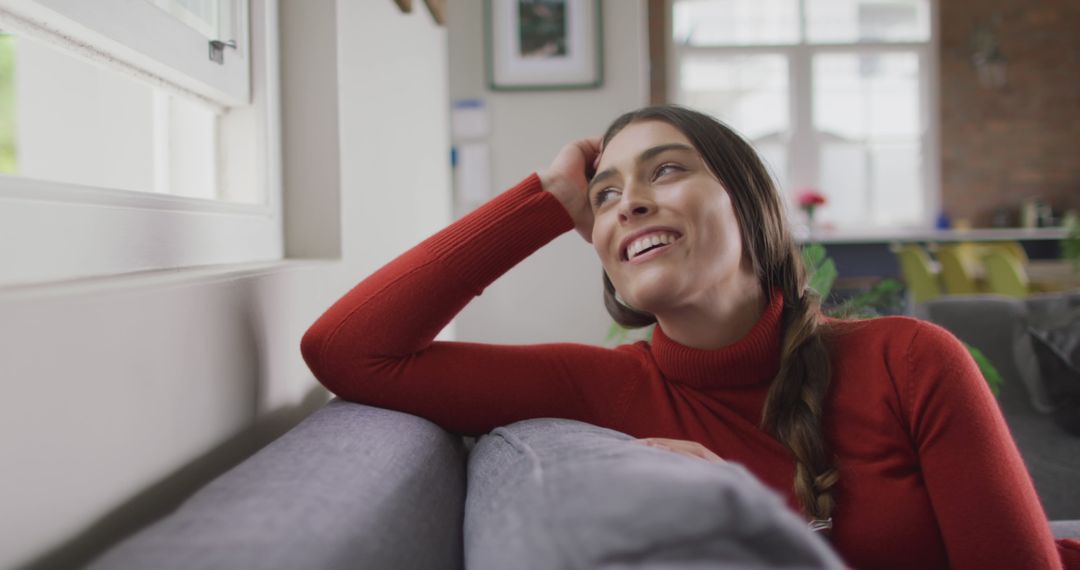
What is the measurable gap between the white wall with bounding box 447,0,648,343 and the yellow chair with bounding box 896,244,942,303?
238 cm

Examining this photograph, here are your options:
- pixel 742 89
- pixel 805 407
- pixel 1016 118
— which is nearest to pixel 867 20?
pixel 742 89

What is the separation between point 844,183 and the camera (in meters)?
7.51

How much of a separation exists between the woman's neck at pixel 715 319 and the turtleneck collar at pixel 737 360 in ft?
0.07

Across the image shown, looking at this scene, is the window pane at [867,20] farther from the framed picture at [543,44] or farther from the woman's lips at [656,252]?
the woman's lips at [656,252]

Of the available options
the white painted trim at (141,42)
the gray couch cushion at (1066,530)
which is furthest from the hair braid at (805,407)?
the white painted trim at (141,42)

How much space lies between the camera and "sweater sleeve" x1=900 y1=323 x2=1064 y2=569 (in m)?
0.96

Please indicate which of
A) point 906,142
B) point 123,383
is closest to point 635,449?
point 123,383

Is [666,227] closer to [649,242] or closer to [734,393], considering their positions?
[649,242]

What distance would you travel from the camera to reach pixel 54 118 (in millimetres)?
1104

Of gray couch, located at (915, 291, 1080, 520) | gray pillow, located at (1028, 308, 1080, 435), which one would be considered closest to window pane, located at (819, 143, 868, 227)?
gray couch, located at (915, 291, 1080, 520)

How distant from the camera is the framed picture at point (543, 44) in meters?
3.74

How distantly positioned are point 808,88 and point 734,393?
22.0ft

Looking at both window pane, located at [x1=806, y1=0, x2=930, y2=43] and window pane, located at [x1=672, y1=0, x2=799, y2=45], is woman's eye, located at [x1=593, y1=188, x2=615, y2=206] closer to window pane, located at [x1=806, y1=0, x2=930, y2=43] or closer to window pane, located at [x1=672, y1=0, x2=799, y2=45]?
window pane, located at [x1=672, y1=0, x2=799, y2=45]

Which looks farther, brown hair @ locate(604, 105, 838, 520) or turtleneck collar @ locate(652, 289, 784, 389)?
turtleneck collar @ locate(652, 289, 784, 389)
